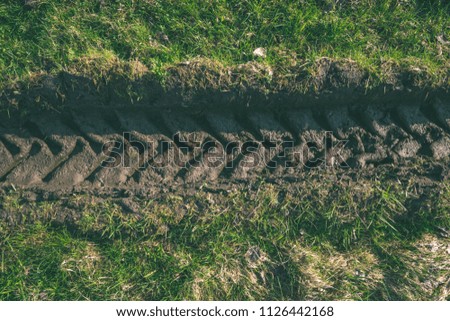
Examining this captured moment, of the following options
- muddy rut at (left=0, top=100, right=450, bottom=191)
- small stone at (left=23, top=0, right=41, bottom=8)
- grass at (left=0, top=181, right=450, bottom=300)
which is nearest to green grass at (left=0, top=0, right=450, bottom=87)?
small stone at (left=23, top=0, right=41, bottom=8)

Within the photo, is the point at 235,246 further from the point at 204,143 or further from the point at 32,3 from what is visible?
the point at 32,3

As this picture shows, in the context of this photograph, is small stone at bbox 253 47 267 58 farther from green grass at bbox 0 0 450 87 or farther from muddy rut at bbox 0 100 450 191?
muddy rut at bbox 0 100 450 191

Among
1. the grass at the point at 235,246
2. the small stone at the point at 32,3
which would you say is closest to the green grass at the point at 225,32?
the small stone at the point at 32,3

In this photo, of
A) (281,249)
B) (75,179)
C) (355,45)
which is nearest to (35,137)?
(75,179)

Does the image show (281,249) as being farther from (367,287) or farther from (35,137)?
(35,137)

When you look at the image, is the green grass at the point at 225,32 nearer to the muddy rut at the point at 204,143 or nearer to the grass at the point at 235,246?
the muddy rut at the point at 204,143

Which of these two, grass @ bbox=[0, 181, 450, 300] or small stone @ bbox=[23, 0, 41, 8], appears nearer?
grass @ bbox=[0, 181, 450, 300]
